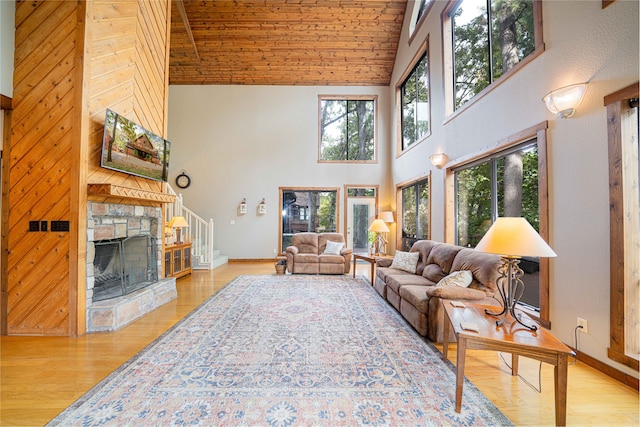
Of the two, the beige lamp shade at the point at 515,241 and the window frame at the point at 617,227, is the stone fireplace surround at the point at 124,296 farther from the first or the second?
the window frame at the point at 617,227

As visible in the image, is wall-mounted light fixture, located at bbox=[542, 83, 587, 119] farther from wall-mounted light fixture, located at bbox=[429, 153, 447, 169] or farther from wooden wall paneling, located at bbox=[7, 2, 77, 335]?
wooden wall paneling, located at bbox=[7, 2, 77, 335]

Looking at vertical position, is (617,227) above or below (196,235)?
above

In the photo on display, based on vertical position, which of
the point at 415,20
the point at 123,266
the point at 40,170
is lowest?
the point at 123,266

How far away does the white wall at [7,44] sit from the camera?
263 centimetres

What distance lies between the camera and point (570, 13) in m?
2.35

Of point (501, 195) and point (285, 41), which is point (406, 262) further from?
point (285, 41)

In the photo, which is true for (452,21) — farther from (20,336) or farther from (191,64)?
(20,336)

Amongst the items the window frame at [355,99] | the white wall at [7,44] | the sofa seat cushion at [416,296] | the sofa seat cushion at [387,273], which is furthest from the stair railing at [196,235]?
the sofa seat cushion at [416,296]

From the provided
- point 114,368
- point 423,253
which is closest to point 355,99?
point 423,253

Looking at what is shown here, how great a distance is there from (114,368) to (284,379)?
1.39 metres

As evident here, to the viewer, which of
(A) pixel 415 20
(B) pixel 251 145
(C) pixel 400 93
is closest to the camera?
(A) pixel 415 20

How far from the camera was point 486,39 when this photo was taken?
370cm

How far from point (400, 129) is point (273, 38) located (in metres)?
3.97

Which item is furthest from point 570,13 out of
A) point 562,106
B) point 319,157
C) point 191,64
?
point 191,64
